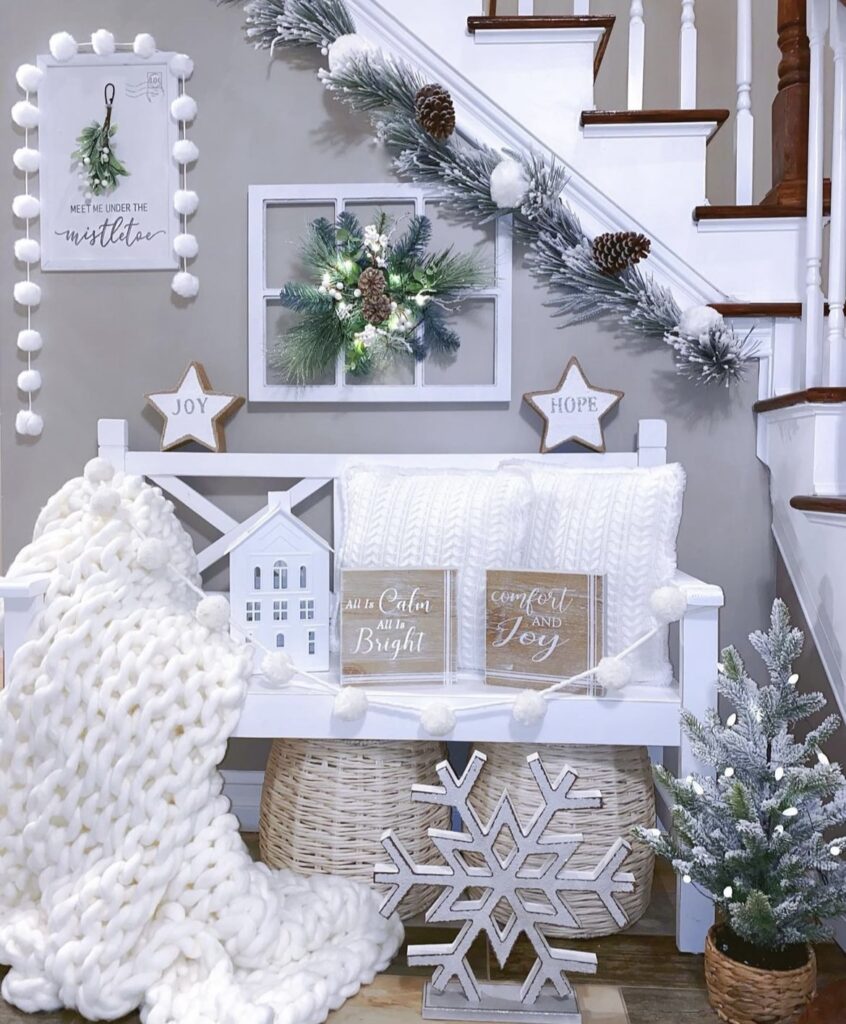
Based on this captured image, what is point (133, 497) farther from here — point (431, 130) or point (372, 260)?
point (431, 130)

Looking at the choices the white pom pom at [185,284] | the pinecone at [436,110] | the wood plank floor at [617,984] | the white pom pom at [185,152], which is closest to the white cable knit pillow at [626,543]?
the wood plank floor at [617,984]

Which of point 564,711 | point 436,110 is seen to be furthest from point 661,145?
point 564,711

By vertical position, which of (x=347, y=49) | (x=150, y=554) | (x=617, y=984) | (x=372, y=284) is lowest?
(x=617, y=984)

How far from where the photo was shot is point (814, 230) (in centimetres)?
152

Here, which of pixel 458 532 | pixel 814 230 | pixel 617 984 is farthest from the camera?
pixel 814 230

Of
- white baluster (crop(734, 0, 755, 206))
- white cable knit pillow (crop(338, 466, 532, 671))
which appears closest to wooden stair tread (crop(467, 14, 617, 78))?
white baluster (crop(734, 0, 755, 206))

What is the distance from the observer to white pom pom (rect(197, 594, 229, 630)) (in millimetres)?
1274

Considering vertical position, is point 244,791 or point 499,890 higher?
point 499,890

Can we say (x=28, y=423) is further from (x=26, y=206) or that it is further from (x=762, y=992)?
(x=762, y=992)

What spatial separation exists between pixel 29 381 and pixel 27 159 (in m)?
0.46

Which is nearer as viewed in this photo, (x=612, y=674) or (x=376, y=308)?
(x=612, y=674)

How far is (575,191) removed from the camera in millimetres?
1635

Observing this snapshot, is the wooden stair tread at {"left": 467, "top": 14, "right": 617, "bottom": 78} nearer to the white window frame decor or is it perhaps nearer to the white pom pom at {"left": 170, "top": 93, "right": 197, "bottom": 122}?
the white window frame decor

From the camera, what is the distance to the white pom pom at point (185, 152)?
5.57 ft
